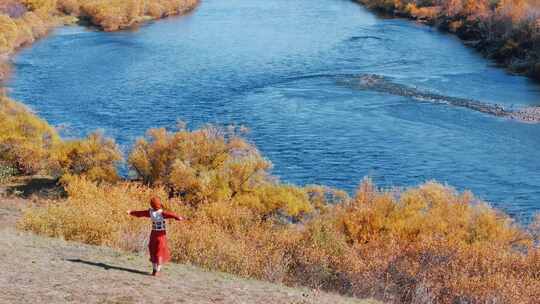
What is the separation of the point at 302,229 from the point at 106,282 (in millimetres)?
15964

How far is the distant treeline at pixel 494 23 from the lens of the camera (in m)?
69.8

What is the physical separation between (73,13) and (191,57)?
37.8 m

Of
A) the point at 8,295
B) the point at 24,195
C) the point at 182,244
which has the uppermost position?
the point at 8,295

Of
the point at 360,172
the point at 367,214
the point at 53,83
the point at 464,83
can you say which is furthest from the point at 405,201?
the point at 53,83

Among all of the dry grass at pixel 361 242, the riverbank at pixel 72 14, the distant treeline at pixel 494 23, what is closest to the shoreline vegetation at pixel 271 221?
the dry grass at pixel 361 242

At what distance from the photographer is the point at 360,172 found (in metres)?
41.7

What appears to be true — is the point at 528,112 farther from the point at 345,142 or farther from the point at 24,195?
the point at 24,195

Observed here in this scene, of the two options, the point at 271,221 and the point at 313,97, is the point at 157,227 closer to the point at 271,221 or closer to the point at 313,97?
the point at 271,221

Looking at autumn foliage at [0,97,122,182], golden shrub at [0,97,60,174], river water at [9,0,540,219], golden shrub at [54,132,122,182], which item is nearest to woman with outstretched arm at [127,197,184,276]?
golden shrub at [54,132,122,182]

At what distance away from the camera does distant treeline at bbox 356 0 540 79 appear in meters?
69.8

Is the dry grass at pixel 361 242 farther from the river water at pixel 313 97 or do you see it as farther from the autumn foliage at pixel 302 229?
the river water at pixel 313 97

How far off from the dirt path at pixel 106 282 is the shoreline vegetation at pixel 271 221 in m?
2.59

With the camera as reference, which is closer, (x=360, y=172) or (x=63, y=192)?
(x=63, y=192)

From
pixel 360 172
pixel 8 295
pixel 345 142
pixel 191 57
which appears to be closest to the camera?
pixel 8 295
